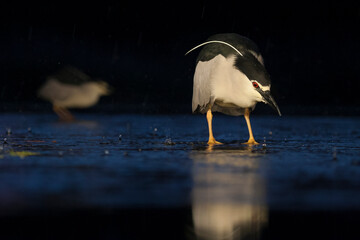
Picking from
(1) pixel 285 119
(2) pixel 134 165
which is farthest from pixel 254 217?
(1) pixel 285 119

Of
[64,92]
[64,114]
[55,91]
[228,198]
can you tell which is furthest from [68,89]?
[228,198]

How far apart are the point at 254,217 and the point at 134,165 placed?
328 centimetres

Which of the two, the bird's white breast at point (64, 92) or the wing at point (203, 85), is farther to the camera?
the bird's white breast at point (64, 92)

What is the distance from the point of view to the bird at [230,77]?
10.9 metres

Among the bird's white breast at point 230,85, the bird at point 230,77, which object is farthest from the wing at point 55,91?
the bird's white breast at point 230,85

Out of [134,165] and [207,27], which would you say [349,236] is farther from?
[207,27]

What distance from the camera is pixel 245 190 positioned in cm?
638

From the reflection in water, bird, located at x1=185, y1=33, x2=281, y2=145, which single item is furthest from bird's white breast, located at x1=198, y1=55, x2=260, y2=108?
the reflection in water

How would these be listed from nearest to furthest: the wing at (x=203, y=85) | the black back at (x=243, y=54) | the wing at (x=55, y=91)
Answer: the black back at (x=243, y=54)
the wing at (x=203, y=85)
the wing at (x=55, y=91)

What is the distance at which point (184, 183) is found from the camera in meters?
6.82

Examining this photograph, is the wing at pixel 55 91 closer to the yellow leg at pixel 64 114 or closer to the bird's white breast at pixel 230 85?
the yellow leg at pixel 64 114

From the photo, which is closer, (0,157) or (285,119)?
(0,157)

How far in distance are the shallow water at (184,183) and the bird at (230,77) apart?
0.74 meters

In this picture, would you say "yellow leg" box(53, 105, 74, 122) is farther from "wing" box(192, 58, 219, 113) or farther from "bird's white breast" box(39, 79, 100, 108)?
"wing" box(192, 58, 219, 113)
